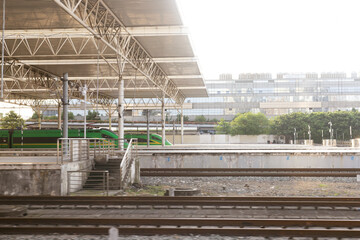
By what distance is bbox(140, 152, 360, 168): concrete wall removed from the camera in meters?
23.6

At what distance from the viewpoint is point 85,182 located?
53.5ft

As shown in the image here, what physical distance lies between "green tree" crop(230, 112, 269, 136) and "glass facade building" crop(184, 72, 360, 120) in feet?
A: 53.6

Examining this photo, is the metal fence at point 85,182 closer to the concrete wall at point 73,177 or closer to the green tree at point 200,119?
the concrete wall at point 73,177

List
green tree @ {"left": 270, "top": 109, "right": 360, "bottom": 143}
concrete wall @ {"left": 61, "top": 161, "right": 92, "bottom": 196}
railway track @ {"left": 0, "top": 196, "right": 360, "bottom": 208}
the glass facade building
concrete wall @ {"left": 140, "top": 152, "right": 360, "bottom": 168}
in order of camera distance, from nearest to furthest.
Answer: railway track @ {"left": 0, "top": 196, "right": 360, "bottom": 208} → concrete wall @ {"left": 61, "top": 161, "right": 92, "bottom": 196} → concrete wall @ {"left": 140, "top": 152, "right": 360, "bottom": 168} → green tree @ {"left": 270, "top": 109, "right": 360, "bottom": 143} → the glass facade building

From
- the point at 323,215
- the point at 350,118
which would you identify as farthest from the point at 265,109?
the point at 323,215

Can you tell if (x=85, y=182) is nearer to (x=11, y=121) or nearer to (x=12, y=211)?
(x=12, y=211)

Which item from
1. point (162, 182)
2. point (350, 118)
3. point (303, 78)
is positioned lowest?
point (162, 182)

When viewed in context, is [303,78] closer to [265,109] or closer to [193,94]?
[265,109]

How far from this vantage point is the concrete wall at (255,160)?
2361cm

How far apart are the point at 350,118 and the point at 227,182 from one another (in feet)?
226

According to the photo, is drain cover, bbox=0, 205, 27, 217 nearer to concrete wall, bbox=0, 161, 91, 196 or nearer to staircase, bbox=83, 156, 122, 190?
concrete wall, bbox=0, 161, 91, 196

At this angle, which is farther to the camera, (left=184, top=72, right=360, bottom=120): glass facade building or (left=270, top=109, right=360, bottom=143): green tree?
(left=184, top=72, right=360, bottom=120): glass facade building

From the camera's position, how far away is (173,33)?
925 inches

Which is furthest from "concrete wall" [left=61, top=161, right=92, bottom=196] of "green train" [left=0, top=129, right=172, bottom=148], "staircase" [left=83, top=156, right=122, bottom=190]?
"green train" [left=0, top=129, right=172, bottom=148]
